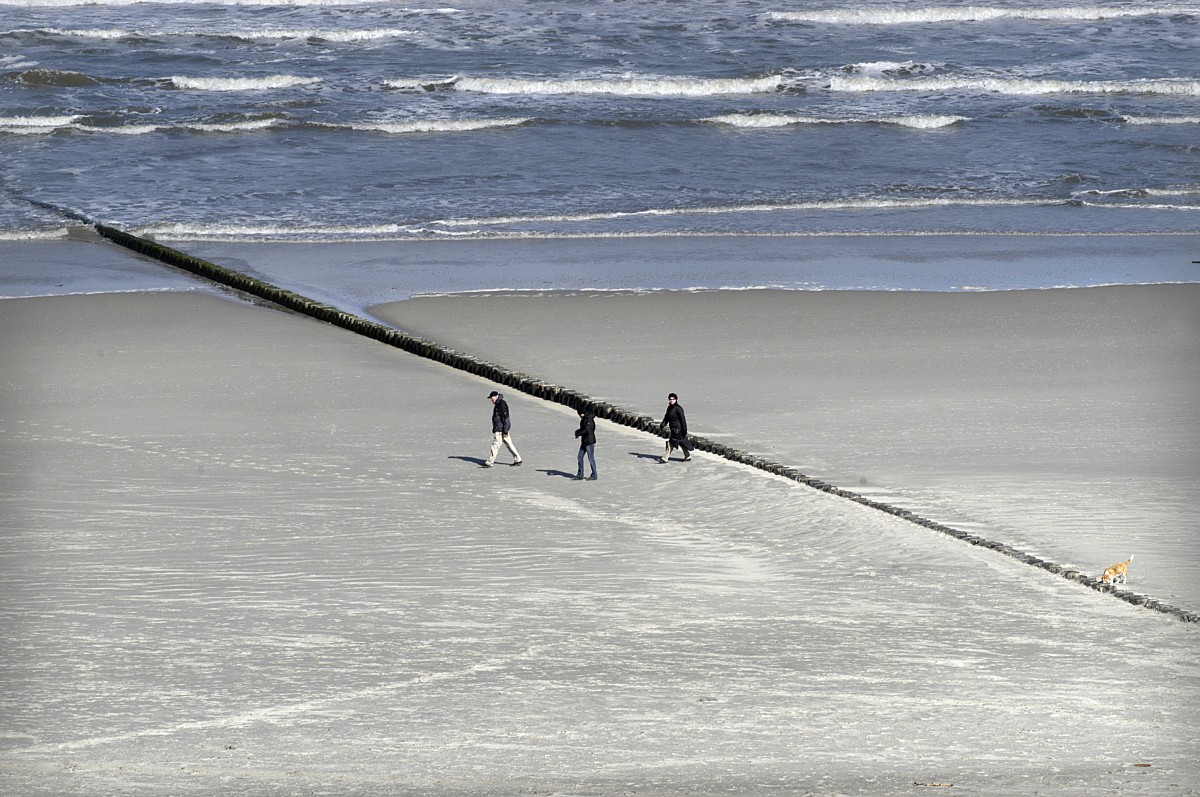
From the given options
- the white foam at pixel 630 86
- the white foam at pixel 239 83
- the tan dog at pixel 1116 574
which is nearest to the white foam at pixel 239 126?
the white foam at pixel 239 83

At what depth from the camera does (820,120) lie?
132 ft

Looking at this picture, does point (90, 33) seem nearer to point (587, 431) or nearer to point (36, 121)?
point (36, 121)

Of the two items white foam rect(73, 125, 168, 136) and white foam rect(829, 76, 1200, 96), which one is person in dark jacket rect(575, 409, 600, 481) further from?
white foam rect(829, 76, 1200, 96)

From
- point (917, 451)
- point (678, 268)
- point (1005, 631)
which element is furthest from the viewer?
point (678, 268)

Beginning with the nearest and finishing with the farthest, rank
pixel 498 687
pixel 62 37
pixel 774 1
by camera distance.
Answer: pixel 498 687, pixel 62 37, pixel 774 1

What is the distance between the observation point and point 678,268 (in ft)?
82.7

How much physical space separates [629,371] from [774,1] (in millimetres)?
38243

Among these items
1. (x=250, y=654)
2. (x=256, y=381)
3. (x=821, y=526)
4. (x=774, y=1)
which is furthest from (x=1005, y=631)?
(x=774, y=1)

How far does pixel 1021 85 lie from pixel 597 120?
503 inches

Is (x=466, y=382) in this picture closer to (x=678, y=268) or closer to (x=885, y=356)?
(x=885, y=356)

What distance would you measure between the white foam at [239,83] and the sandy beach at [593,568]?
23.0 metres

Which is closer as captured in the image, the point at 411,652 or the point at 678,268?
the point at 411,652

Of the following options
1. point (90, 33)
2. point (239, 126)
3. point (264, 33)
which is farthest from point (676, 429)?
point (90, 33)

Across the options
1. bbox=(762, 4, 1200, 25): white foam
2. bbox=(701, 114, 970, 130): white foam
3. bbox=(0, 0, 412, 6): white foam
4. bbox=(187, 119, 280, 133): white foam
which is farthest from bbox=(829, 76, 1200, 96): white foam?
bbox=(187, 119, 280, 133): white foam
